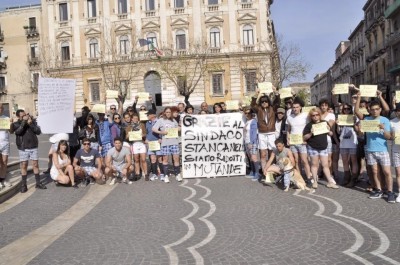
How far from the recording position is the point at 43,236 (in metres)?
5.88

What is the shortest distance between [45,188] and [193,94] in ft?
109

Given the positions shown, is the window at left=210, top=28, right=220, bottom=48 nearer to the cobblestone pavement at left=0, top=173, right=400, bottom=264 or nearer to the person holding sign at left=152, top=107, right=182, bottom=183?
the person holding sign at left=152, top=107, right=182, bottom=183

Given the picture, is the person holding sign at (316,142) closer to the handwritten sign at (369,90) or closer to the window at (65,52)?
the handwritten sign at (369,90)

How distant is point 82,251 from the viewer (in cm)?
517

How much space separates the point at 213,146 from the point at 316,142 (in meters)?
3.01

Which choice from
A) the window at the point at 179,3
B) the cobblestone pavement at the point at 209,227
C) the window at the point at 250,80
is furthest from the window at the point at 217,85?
the cobblestone pavement at the point at 209,227

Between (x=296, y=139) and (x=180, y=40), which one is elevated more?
(x=180, y=40)

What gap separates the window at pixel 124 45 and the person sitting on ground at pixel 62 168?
35.0m

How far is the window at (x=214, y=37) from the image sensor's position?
41.7 meters

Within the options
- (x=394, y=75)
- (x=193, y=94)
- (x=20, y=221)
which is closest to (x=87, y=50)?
(x=193, y=94)

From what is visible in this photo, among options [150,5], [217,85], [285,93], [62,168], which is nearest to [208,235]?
[285,93]

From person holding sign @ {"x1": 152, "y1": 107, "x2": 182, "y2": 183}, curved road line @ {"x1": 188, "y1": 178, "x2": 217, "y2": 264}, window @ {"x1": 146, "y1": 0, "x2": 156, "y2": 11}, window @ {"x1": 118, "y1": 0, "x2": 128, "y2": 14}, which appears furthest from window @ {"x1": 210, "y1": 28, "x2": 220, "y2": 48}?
curved road line @ {"x1": 188, "y1": 178, "x2": 217, "y2": 264}

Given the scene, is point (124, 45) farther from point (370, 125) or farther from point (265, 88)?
point (370, 125)

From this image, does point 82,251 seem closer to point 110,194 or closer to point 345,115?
point 110,194
